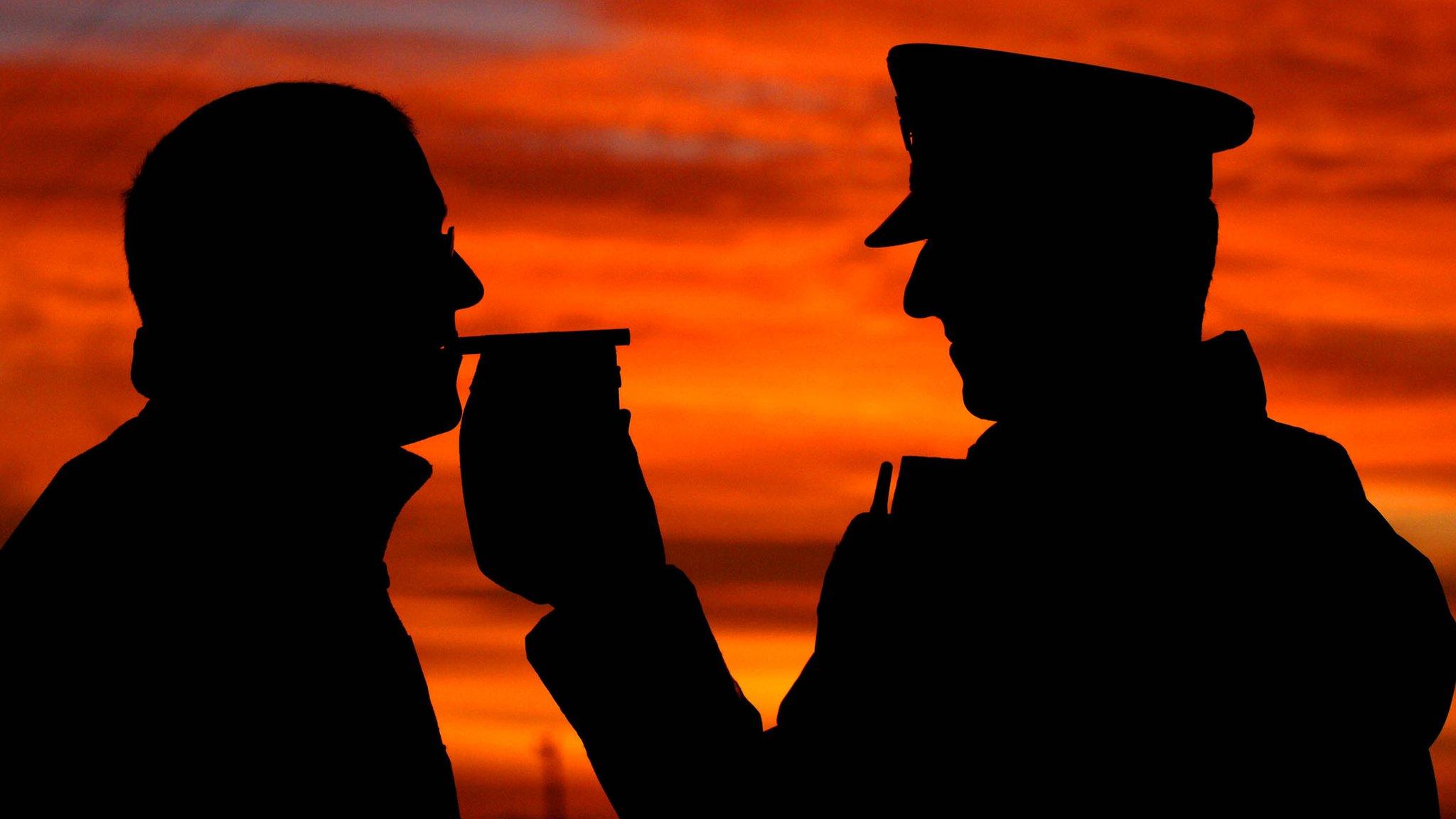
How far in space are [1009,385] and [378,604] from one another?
A: 1766 mm

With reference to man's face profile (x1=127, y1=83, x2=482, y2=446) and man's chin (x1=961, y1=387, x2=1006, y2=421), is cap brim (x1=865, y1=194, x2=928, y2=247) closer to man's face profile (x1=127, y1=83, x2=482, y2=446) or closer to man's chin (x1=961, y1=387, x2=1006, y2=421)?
man's chin (x1=961, y1=387, x2=1006, y2=421)

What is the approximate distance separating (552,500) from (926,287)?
4.02 ft

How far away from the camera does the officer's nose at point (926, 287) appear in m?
4.56

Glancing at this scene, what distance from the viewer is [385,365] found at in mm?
4371

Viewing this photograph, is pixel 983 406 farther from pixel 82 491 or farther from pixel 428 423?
pixel 82 491

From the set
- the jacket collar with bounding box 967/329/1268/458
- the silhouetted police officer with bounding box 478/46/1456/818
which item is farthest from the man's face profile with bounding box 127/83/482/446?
the jacket collar with bounding box 967/329/1268/458

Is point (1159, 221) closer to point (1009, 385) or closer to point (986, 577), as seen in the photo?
point (1009, 385)

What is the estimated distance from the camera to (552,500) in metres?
4.71

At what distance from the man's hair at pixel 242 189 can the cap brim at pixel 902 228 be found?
4.68 feet

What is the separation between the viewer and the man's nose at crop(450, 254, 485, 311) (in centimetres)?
453

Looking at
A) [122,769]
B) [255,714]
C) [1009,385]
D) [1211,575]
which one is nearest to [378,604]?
[255,714]

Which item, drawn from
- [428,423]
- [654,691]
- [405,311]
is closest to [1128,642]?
[654,691]

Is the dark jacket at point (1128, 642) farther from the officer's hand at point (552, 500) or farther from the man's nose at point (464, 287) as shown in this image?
the man's nose at point (464, 287)

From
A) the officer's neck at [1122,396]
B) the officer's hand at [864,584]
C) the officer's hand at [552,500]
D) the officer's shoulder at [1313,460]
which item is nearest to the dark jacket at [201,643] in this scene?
the officer's hand at [552,500]
